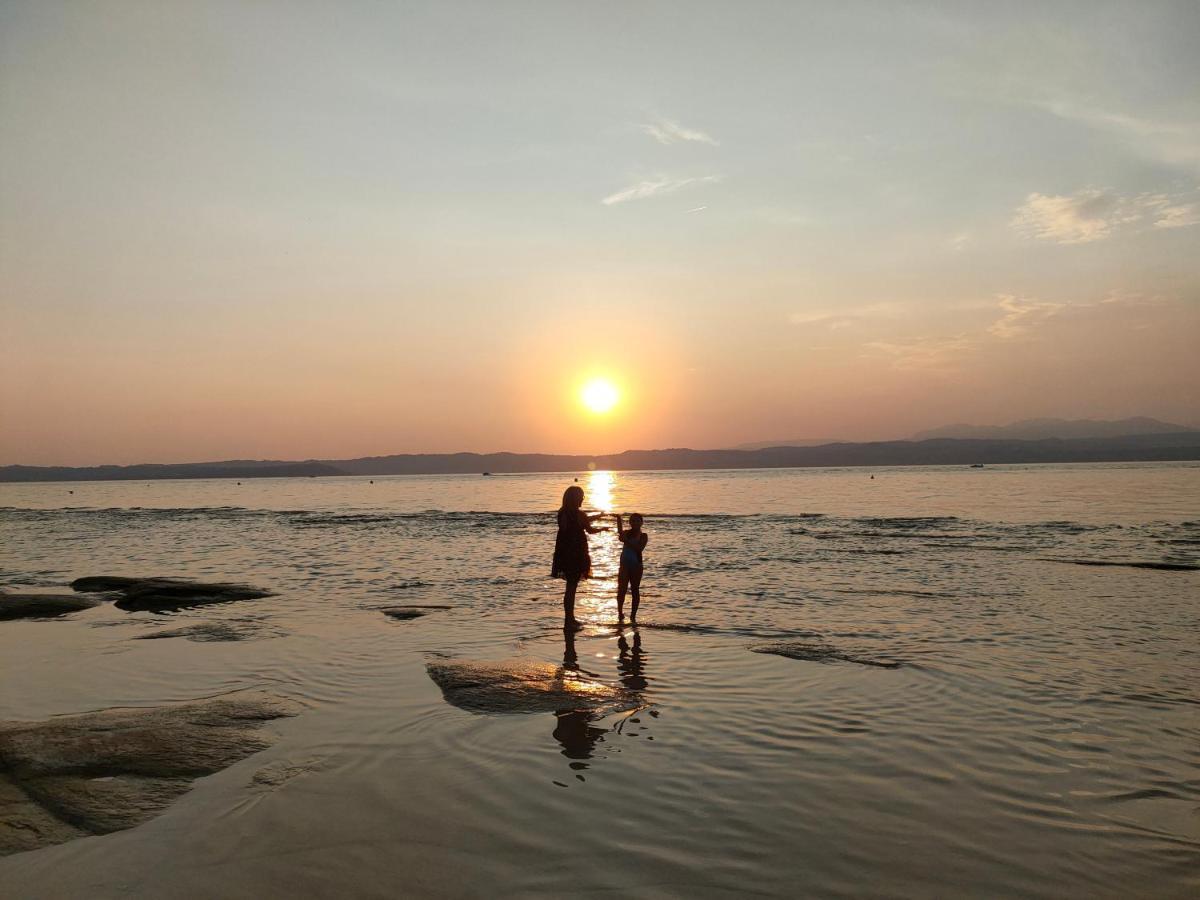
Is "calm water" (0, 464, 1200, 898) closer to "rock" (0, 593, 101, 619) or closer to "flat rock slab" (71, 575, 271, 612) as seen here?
"flat rock slab" (71, 575, 271, 612)

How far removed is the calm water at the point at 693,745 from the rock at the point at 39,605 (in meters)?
1.91

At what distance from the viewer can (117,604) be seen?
18031 mm

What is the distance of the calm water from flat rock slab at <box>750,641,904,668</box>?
0.12m

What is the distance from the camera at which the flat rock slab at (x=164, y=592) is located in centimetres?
1795

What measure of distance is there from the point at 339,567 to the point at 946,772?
74.5 feet

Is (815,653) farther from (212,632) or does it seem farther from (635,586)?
(212,632)

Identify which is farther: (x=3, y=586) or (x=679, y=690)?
(x=3, y=586)

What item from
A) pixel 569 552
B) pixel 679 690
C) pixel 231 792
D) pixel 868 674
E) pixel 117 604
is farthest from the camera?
pixel 117 604

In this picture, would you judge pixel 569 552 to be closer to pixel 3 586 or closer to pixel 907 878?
pixel 907 878

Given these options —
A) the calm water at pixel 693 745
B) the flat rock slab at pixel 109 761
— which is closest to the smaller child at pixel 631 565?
the calm water at pixel 693 745

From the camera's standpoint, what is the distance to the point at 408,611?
658 inches

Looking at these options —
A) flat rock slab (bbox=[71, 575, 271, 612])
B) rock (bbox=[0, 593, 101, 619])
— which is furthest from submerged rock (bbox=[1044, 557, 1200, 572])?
rock (bbox=[0, 593, 101, 619])

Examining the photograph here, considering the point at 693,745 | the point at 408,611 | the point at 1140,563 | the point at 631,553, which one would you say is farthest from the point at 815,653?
the point at 1140,563

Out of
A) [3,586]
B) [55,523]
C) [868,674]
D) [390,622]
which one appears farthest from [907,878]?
[55,523]
